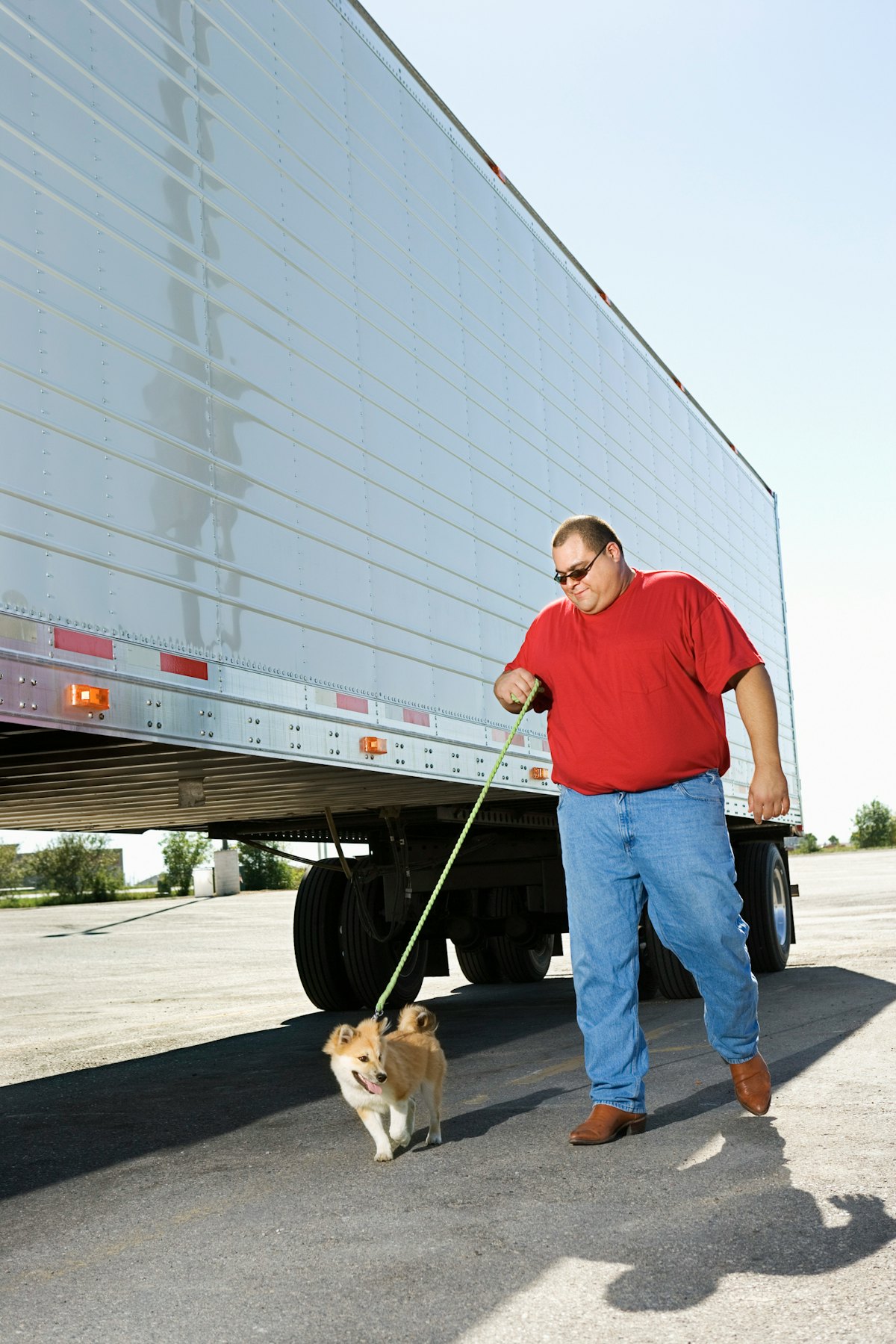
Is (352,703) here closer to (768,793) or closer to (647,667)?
(647,667)

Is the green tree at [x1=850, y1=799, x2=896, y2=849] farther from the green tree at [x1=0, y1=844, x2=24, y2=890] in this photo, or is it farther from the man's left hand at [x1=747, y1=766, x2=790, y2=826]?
the man's left hand at [x1=747, y1=766, x2=790, y2=826]

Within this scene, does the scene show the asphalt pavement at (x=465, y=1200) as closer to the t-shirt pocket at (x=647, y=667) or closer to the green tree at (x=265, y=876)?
the t-shirt pocket at (x=647, y=667)

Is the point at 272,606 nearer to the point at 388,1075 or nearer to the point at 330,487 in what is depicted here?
the point at 330,487

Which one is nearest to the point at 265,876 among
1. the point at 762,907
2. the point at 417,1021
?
the point at 762,907

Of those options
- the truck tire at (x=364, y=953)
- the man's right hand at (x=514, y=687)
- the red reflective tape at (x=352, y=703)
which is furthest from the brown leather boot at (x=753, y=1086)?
the truck tire at (x=364, y=953)

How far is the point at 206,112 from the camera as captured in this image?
195 inches

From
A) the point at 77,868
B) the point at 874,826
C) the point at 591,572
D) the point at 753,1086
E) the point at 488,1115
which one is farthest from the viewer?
the point at 874,826

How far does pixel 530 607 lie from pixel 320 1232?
15.3ft

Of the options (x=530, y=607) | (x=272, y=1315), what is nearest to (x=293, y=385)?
(x=530, y=607)

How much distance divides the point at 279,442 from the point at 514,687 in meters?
1.56

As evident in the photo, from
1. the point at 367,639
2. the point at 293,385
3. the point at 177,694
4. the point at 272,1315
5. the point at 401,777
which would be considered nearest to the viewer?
the point at 272,1315

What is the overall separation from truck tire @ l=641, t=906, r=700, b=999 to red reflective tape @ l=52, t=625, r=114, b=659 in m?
5.28

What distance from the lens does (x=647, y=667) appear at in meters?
4.04

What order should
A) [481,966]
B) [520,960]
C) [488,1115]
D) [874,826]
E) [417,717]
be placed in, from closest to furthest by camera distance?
[488,1115] < [417,717] < [520,960] < [481,966] < [874,826]
